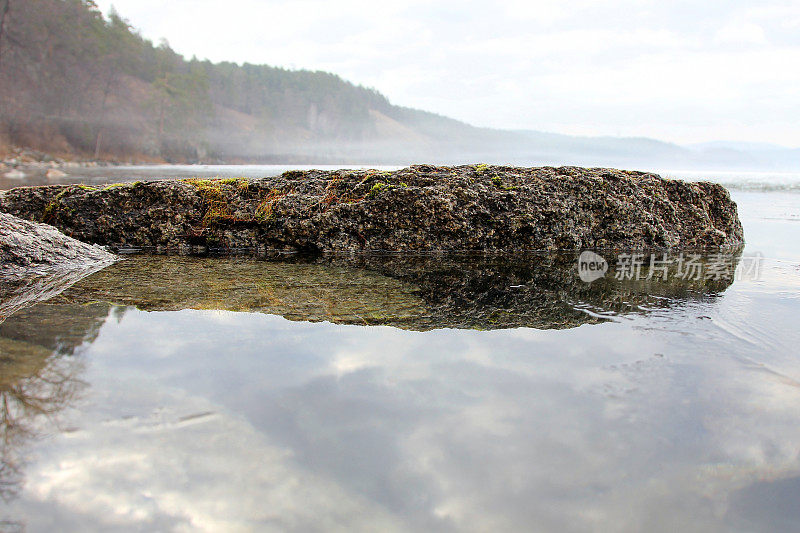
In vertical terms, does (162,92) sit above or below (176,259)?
above

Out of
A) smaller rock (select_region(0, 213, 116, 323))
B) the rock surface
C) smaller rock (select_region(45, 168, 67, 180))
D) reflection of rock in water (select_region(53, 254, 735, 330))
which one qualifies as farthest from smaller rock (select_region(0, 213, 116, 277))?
smaller rock (select_region(45, 168, 67, 180))

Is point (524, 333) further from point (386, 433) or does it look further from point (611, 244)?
point (611, 244)

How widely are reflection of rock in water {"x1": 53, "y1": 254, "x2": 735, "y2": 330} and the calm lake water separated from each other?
0.14 ft

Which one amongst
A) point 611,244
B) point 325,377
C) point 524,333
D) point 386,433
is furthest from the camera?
point 611,244

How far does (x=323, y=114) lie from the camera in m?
184

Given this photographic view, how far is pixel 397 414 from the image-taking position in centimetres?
210

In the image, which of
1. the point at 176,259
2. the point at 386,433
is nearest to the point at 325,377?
the point at 386,433

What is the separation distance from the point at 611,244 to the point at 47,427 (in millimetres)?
6409

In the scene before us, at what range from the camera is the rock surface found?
628cm

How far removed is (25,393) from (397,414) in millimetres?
1642

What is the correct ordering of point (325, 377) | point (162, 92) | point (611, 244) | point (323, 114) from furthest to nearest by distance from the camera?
point (323, 114) → point (162, 92) → point (611, 244) → point (325, 377)

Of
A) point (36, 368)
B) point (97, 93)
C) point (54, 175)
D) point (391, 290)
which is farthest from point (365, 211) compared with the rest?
point (97, 93)

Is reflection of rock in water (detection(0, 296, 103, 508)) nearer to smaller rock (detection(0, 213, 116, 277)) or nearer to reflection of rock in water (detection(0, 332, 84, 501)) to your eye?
reflection of rock in water (detection(0, 332, 84, 501))

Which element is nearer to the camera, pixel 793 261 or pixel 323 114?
pixel 793 261
